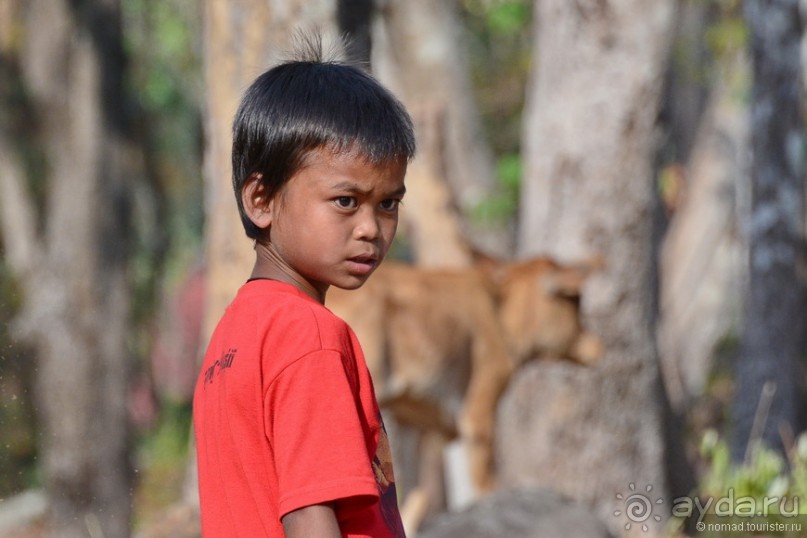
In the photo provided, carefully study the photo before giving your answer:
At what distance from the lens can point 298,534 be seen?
226 cm

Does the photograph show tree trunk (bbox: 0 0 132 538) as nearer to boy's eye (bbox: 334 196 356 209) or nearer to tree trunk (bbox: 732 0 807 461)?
tree trunk (bbox: 732 0 807 461)

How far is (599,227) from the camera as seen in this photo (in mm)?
9070

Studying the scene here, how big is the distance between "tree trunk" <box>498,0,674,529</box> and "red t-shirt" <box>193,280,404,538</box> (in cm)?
659

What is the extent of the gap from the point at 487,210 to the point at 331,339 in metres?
9.11

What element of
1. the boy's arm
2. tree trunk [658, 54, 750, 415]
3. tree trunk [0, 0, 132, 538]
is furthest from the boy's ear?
tree trunk [658, 54, 750, 415]

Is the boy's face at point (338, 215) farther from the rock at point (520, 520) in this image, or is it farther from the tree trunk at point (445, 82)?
the tree trunk at point (445, 82)

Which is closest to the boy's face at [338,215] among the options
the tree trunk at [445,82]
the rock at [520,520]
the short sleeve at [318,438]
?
the short sleeve at [318,438]

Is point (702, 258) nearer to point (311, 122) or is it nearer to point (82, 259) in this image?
point (82, 259)

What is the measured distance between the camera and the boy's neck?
8.44 ft

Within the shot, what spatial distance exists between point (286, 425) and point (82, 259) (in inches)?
338

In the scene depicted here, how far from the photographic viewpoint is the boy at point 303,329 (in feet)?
7.49

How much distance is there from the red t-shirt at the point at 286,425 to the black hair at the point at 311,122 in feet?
0.80

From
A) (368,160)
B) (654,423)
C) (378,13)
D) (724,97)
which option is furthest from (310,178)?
(724,97)

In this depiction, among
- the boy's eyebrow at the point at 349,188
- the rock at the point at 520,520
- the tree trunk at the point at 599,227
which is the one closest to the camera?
the boy's eyebrow at the point at 349,188
